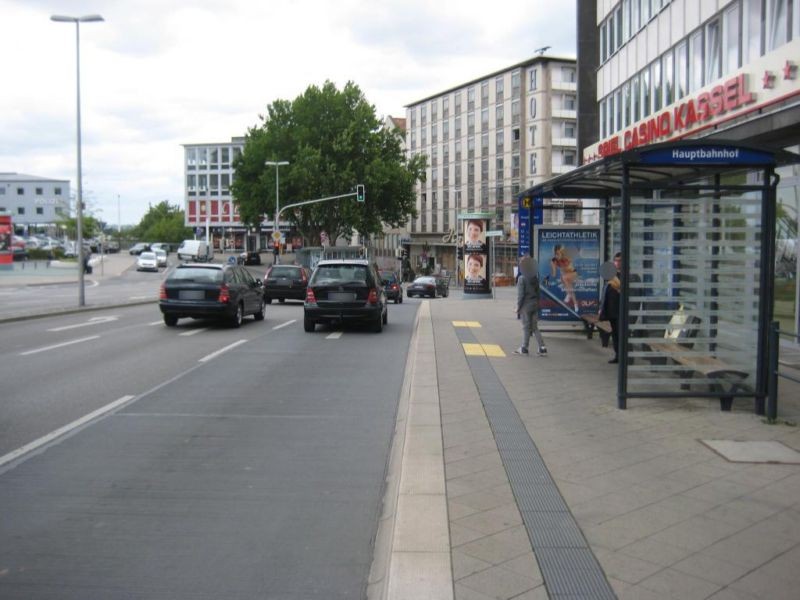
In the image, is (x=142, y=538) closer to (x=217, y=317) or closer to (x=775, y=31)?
(x=217, y=317)

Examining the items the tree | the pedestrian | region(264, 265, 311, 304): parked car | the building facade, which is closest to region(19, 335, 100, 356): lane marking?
the pedestrian

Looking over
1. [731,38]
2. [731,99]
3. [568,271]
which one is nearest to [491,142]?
[731,38]

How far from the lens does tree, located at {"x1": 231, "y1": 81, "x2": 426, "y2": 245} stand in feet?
215

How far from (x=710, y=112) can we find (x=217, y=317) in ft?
40.3

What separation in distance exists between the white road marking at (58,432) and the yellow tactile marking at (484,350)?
6112 mm

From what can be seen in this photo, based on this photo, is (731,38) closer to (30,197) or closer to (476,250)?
(476,250)

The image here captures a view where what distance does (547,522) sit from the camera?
16.5 ft

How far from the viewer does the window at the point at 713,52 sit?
19322mm

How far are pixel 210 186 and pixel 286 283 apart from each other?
10448 cm

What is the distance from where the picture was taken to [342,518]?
5.38m

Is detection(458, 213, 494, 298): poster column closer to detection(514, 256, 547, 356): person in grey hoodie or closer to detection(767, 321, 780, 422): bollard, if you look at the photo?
detection(514, 256, 547, 356): person in grey hoodie

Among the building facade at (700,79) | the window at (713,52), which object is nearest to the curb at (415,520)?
the building facade at (700,79)

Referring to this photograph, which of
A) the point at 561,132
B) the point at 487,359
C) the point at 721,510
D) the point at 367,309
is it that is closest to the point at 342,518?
the point at 721,510

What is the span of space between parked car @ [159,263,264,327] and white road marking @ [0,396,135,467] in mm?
8593
